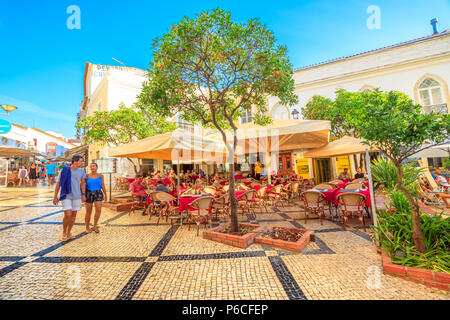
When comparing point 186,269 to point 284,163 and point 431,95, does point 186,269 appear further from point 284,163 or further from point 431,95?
point 431,95

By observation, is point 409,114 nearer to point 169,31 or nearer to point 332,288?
point 332,288

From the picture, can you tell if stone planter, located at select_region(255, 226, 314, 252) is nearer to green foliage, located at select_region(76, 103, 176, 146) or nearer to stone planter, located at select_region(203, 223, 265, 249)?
stone planter, located at select_region(203, 223, 265, 249)

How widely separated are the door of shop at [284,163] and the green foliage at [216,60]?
9.84m

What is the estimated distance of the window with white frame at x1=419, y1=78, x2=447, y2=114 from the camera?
1116 cm

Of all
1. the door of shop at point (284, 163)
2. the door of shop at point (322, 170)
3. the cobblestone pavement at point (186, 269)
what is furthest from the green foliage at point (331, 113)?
the cobblestone pavement at point (186, 269)

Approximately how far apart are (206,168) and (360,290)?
16.1 metres

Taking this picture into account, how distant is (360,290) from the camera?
2.00 metres

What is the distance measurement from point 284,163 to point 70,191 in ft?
40.0

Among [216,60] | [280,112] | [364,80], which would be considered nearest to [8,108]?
[216,60]

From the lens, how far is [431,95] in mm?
11352

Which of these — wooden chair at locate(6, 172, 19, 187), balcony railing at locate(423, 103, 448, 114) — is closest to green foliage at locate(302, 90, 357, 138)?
balcony railing at locate(423, 103, 448, 114)

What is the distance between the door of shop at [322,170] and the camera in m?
12.7

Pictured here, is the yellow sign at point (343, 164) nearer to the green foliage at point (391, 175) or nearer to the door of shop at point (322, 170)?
the door of shop at point (322, 170)

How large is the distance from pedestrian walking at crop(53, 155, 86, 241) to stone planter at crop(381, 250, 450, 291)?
4976 mm
